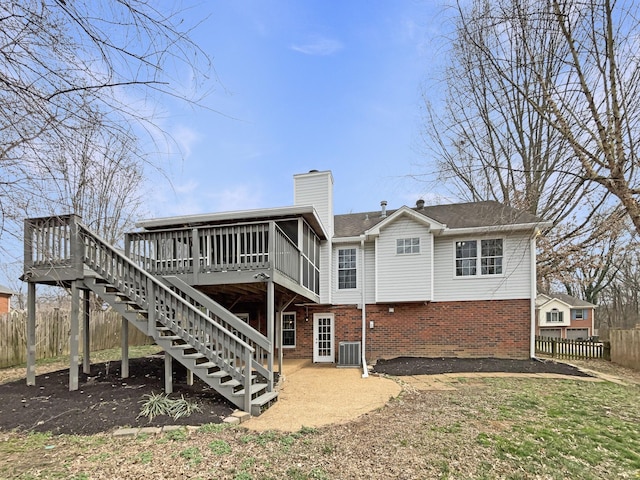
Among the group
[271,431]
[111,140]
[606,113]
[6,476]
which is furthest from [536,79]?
[6,476]

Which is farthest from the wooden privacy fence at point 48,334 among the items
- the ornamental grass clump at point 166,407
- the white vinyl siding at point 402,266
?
the white vinyl siding at point 402,266

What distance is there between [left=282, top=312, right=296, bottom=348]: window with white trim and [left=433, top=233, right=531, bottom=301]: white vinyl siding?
5.28 meters

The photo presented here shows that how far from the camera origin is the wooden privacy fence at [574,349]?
42.0ft

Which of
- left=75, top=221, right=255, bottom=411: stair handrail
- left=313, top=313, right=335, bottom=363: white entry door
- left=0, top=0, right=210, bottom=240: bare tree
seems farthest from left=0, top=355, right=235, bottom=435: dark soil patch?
left=313, top=313, right=335, bottom=363: white entry door

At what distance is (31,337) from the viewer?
7.14m

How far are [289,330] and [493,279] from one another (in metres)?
7.52

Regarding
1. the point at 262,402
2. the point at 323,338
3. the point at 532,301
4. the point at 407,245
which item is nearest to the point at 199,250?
the point at 262,402

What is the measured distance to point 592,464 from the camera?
4.05 metres

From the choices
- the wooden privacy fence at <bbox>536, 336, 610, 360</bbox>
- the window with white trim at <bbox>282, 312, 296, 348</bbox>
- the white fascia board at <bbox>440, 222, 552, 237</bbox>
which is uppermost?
the white fascia board at <bbox>440, 222, 552, 237</bbox>

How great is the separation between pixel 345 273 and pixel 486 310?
499 cm

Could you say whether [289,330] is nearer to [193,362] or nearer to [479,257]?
[193,362]

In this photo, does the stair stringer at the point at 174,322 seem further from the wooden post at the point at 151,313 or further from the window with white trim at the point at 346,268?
the window with white trim at the point at 346,268

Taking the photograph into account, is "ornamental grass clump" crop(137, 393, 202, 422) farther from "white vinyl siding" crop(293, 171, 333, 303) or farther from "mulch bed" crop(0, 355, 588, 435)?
"white vinyl siding" crop(293, 171, 333, 303)

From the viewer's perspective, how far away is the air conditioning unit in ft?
37.9
